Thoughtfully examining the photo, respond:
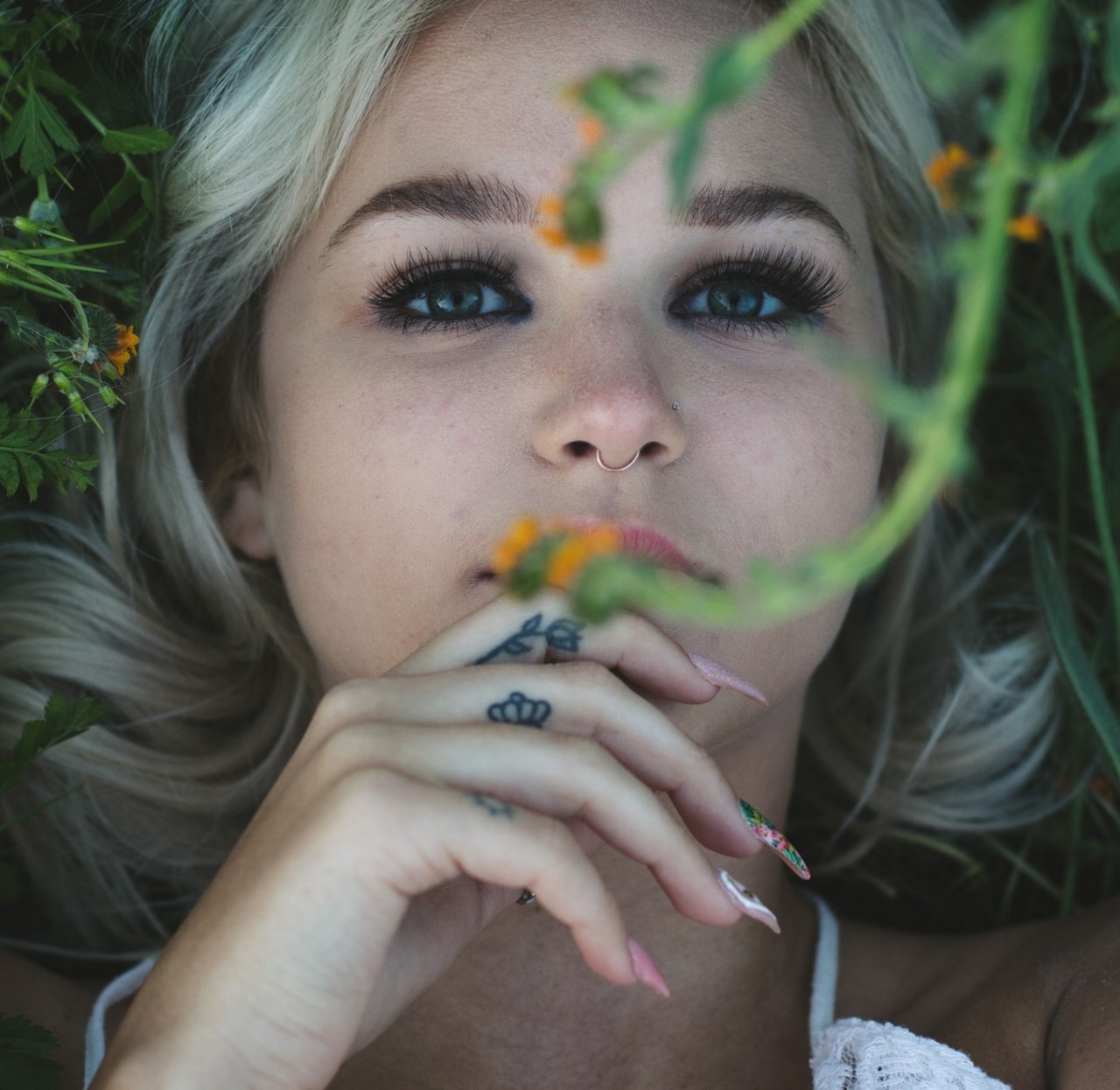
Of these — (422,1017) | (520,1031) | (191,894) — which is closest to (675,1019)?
(520,1031)

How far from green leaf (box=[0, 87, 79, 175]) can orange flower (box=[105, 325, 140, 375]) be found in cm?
26

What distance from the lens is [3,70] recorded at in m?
1.84

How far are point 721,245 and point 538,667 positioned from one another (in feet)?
2.45

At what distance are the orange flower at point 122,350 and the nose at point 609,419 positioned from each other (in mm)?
669

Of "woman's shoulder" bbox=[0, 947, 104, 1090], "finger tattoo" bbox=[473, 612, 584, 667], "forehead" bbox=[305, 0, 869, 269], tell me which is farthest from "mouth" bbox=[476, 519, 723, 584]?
"woman's shoulder" bbox=[0, 947, 104, 1090]

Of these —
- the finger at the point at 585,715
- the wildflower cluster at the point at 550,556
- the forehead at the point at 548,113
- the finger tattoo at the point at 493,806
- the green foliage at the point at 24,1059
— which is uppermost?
the forehead at the point at 548,113

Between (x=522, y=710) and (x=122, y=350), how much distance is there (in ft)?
2.89

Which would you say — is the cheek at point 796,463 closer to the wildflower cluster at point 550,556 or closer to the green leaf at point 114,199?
the wildflower cluster at point 550,556

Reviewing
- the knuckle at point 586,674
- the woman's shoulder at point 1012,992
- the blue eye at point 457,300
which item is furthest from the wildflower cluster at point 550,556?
the woman's shoulder at point 1012,992

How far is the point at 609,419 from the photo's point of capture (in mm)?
1467

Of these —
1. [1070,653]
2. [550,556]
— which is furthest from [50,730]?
[1070,653]

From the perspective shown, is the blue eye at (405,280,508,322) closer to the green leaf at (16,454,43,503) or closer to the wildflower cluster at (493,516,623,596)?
the green leaf at (16,454,43,503)

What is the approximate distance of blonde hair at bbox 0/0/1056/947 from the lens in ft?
→ 6.73

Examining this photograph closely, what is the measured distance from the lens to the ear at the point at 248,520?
221 centimetres
